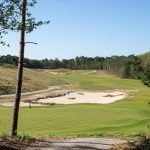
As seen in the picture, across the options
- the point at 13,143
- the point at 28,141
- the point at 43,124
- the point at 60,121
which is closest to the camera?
the point at 13,143

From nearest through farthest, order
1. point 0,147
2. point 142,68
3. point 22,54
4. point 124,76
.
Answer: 1. point 142,68
2. point 0,147
3. point 22,54
4. point 124,76

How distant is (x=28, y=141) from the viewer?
731 inches

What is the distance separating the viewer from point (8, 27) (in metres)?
16.2

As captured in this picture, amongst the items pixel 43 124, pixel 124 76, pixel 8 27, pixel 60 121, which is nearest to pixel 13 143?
pixel 8 27

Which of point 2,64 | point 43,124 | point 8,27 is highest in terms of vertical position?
point 8,27

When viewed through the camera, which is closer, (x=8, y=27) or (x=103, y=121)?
(x=8, y=27)

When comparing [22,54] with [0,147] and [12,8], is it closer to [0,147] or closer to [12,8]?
[12,8]

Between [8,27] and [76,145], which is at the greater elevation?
[8,27]

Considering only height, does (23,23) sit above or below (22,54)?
above

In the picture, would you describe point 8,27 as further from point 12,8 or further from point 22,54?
point 22,54

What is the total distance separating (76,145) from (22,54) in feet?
16.3

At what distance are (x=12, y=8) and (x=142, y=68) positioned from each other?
226 inches

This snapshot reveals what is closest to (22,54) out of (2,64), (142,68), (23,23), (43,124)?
(23,23)

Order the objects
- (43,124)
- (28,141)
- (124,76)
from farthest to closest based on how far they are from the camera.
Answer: (124,76) < (43,124) < (28,141)
